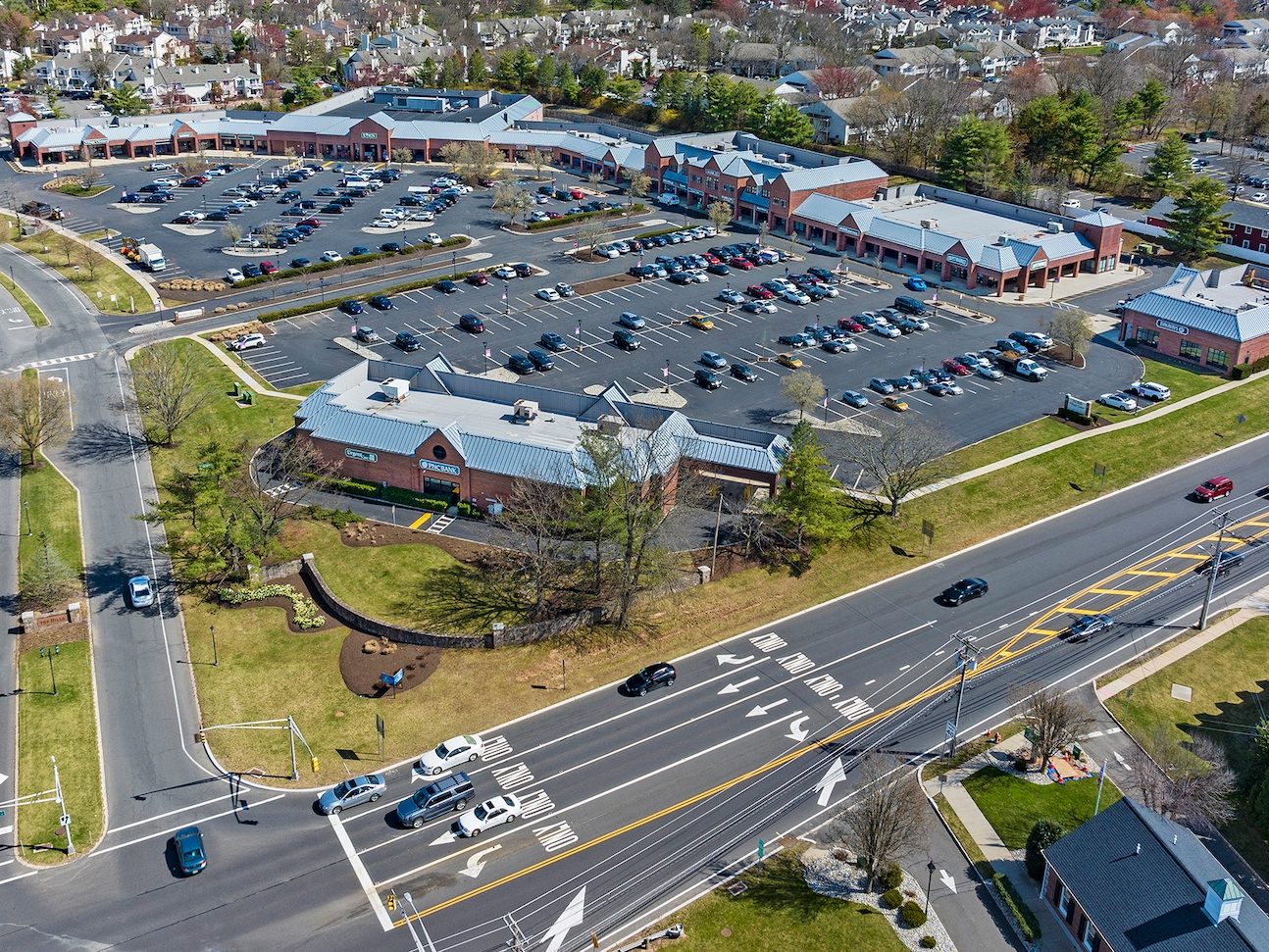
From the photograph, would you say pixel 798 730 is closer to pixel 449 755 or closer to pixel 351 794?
pixel 449 755

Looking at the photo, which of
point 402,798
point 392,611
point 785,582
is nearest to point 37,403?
point 392,611

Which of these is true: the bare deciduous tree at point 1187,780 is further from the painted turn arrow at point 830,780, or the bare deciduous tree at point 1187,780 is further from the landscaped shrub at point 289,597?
the landscaped shrub at point 289,597

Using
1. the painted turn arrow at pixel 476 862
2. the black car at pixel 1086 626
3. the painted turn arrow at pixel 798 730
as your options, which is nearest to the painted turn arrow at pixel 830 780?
the painted turn arrow at pixel 798 730

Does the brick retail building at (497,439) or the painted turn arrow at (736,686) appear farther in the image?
the brick retail building at (497,439)

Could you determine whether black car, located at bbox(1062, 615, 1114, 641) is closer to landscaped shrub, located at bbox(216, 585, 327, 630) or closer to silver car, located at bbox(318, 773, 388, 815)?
silver car, located at bbox(318, 773, 388, 815)

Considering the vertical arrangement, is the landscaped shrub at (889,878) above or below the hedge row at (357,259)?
below

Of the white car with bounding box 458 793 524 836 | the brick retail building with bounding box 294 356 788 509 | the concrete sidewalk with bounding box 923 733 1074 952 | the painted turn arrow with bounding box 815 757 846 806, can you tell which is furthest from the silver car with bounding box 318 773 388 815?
the concrete sidewalk with bounding box 923 733 1074 952

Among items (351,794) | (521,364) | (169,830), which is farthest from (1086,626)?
(521,364)
